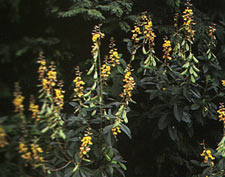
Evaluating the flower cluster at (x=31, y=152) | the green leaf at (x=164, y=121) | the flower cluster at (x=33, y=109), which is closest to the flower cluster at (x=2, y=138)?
the flower cluster at (x=31, y=152)

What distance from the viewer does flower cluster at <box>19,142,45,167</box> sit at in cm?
159

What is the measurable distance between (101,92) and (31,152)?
702 millimetres

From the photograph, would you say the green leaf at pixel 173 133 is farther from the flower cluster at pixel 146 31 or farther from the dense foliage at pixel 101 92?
the flower cluster at pixel 146 31

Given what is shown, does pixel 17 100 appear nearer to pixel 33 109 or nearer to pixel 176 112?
pixel 33 109

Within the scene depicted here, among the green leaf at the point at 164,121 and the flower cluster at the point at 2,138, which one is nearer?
the flower cluster at the point at 2,138

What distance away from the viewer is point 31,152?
173cm

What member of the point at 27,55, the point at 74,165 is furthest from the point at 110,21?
the point at 74,165

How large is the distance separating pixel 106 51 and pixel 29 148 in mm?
1535

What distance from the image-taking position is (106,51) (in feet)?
9.53

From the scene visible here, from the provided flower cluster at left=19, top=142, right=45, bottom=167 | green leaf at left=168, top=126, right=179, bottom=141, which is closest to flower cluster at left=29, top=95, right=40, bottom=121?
flower cluster at left=19, top=142, right=45, bottom=167

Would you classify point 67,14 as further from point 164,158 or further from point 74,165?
point 164,158

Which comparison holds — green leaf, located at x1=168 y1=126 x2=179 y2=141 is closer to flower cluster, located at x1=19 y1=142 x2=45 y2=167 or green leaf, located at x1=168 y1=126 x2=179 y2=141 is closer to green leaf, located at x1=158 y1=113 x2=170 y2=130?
green leaf, located at x1=158 y1=113 x2=170 y2=130

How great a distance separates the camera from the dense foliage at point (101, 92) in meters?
1.66

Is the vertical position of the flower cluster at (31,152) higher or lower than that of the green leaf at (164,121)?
lower
